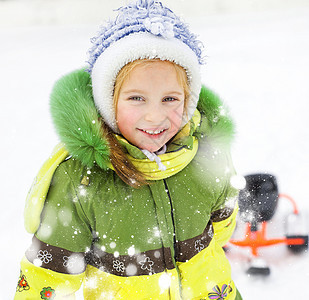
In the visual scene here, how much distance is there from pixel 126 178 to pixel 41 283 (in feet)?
0.95

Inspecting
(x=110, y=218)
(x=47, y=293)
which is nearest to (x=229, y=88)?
(x=110, y=218)

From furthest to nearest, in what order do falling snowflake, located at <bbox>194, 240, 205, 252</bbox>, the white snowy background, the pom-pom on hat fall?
the white snowy background → falling snowflake, located at <bbox>194, 240, 205, 252</bbox> → the pom-pom on hat

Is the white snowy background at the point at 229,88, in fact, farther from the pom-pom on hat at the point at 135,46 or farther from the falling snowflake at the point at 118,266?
the falling snowflake at the point at 118,266

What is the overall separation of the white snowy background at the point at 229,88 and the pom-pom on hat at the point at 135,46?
0.16 m

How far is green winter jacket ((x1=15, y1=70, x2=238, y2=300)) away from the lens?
2.35 ft

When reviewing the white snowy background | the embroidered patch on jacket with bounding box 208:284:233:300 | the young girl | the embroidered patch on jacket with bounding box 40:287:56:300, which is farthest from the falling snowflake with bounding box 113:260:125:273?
the white snowy background

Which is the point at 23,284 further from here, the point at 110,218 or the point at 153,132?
the point at 153,132

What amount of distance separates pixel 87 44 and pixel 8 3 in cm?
110

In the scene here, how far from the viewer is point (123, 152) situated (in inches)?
29.2

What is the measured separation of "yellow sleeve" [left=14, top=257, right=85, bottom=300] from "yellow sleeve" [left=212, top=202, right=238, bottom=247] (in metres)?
0.40

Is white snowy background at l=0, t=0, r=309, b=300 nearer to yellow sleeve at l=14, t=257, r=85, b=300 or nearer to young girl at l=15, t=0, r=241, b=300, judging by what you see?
young girl at l=15, t=0, r=241, b=300

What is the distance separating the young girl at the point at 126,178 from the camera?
28.1 inches

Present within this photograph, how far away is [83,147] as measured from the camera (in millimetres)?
711

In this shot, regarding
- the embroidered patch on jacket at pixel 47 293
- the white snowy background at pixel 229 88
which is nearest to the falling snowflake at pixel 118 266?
the embroidered patch on jacket at pixel 47 293
